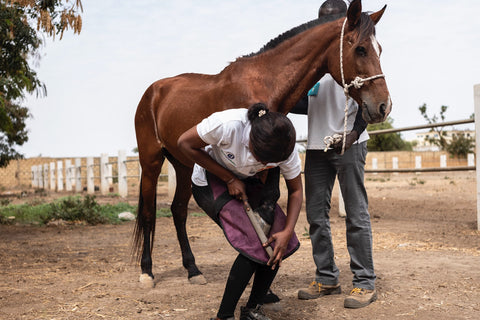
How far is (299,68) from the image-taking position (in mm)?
3291

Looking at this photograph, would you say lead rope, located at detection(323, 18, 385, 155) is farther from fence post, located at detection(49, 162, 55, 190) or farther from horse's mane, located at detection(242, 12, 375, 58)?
fence post, located at detection(49, 162, 55, 190)

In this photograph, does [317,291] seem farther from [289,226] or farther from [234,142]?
[234,142]

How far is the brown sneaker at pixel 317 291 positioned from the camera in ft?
11.6

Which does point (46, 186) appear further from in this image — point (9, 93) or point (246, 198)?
point (246, 198)

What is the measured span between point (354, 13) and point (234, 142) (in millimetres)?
1200

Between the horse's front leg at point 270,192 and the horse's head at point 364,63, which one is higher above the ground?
the horse's head at point 364,63

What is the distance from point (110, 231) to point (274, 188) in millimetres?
5752

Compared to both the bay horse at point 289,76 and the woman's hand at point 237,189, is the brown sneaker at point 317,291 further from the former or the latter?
the woman's hand at point 237,189

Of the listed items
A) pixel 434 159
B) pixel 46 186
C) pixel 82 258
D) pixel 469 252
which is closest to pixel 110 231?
pixel 82 258

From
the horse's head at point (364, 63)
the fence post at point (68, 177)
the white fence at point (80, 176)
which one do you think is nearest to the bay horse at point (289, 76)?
the horse's head at point (364, 63)

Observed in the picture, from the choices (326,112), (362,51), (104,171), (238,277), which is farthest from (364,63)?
(104,171)

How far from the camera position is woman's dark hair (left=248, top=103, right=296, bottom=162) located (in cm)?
251

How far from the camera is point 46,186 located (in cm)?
2809

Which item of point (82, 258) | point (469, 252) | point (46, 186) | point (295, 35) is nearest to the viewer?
point (295, 35)
